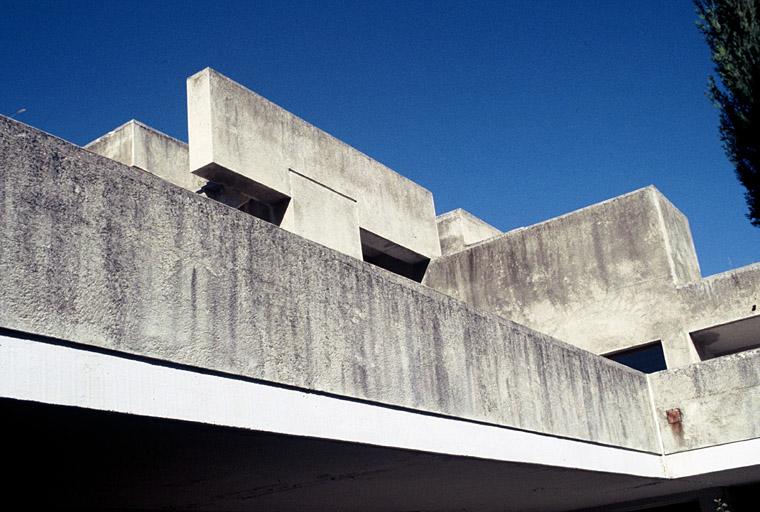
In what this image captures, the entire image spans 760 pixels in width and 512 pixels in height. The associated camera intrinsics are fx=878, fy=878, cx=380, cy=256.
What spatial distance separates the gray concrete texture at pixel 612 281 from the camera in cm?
1190

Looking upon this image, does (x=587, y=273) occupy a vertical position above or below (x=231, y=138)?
below

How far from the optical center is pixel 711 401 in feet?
30.1

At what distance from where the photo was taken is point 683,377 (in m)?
9.34

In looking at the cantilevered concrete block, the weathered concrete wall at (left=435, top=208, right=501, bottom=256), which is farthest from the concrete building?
the weathered concrete wall at (left=435, top=208, right=501, bottom=256)

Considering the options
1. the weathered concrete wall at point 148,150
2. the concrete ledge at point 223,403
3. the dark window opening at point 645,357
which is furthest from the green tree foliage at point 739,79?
the weathered concrete wall at point 148,150

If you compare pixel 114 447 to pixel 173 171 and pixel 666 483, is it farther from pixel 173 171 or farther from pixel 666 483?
pixel 173 171

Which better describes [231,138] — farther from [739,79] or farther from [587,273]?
[739,79]

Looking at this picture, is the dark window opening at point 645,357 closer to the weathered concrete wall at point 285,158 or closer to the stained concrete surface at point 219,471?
the weathered concrete wall at point 285,158

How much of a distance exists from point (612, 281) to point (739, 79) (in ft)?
10.6

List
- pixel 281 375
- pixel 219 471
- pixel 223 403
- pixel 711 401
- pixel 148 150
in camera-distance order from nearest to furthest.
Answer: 1. pixel 223 403
2. pixel 281 375
3. pixel 219 471
4. pixel 711 401
5. pixel 148 150

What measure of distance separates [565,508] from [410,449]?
596cm

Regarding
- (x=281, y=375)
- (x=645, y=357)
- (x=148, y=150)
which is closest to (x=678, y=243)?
(x=645, y=357)

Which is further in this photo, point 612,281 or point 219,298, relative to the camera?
point 612,281

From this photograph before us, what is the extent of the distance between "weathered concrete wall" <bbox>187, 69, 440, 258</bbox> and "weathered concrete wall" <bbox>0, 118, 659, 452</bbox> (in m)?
6.12
